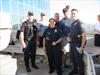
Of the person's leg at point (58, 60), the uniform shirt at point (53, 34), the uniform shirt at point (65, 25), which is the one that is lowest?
the person's leg at point (58, 60)

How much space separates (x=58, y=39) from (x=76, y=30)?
0.54 metres

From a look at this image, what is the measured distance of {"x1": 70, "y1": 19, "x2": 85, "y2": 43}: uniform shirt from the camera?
5602 millimetres

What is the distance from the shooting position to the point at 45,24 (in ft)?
22.3

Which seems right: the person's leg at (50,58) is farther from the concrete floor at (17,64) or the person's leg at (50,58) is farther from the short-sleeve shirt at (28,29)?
the short-sleeve shirt at (28,29)

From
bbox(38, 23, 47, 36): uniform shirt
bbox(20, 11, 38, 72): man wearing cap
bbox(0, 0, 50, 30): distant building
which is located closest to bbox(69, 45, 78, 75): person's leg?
bbox(20, 11, 38, 72): man wearing cap

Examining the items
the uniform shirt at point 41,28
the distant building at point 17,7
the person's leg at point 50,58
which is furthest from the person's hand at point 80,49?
the distant building at point 17,7

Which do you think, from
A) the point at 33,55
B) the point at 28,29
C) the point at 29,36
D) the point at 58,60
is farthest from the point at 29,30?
the point at 58,60

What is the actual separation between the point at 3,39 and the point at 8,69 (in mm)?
282

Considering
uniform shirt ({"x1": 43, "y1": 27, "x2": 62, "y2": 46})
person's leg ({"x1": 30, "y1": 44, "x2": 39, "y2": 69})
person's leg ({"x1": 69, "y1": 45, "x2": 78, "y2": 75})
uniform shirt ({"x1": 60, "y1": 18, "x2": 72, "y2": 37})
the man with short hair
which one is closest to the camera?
the man with short hair

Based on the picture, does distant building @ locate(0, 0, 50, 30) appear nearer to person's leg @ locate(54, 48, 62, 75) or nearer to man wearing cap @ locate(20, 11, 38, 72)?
man wearing cap @ locate(20, 11, 38, 72)

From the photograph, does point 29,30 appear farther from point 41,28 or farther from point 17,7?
point 17,7

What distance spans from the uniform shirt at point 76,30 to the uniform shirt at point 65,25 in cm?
40

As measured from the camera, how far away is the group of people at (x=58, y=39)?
569 cm

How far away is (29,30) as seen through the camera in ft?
20.3
